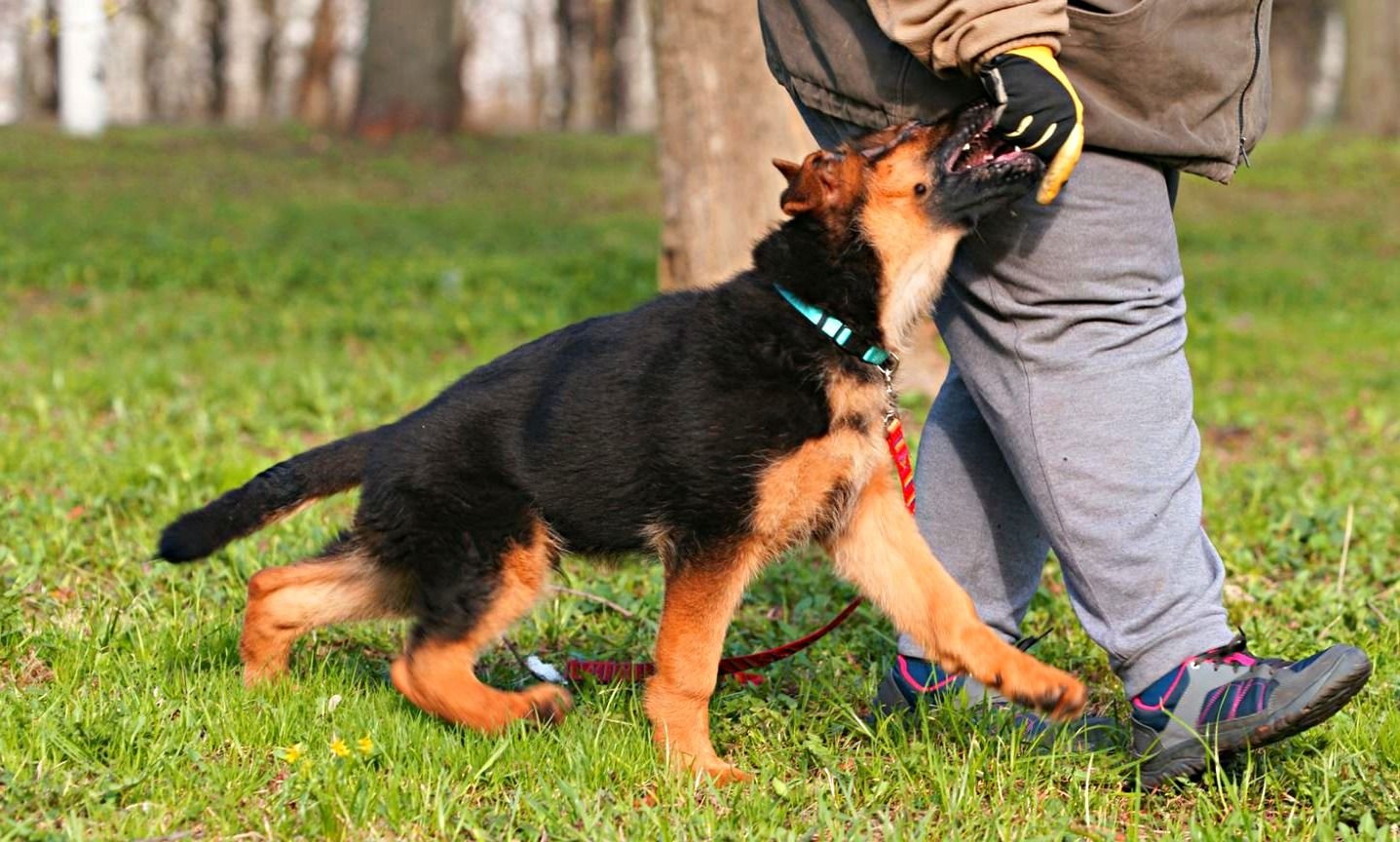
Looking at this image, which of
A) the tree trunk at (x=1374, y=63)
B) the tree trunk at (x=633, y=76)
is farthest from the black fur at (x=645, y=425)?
the tree trunk at (x=633, y=76)

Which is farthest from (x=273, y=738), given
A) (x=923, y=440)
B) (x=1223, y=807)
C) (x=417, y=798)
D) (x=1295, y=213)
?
(x=1295, y=213)

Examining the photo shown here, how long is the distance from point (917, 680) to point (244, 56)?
57.3 m

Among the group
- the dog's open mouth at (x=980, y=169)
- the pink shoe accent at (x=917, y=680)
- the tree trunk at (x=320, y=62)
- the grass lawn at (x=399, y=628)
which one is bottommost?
the tree trunk at (x=320, y=62)

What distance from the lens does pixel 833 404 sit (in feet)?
10.9

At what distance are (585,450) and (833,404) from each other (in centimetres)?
59

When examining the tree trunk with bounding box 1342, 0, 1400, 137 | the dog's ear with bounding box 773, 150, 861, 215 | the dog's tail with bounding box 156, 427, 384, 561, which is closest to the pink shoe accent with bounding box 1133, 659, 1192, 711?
the dog's ear with bounding box 773, 150, 861, 215

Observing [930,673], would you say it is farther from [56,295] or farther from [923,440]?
[56,295]

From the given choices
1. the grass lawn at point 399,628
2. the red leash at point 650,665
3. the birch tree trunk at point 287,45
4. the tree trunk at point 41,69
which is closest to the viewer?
the grass lawn at point 399,628

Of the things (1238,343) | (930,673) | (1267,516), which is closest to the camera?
(930,673)

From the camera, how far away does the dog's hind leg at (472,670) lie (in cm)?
343

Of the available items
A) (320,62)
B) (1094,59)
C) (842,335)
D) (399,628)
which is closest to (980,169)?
(1094,59)

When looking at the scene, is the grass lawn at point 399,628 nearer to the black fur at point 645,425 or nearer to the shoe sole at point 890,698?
the shoe sole at point 890,698

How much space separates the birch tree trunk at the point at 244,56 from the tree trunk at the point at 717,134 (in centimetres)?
3345

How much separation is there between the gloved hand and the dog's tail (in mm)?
1754
